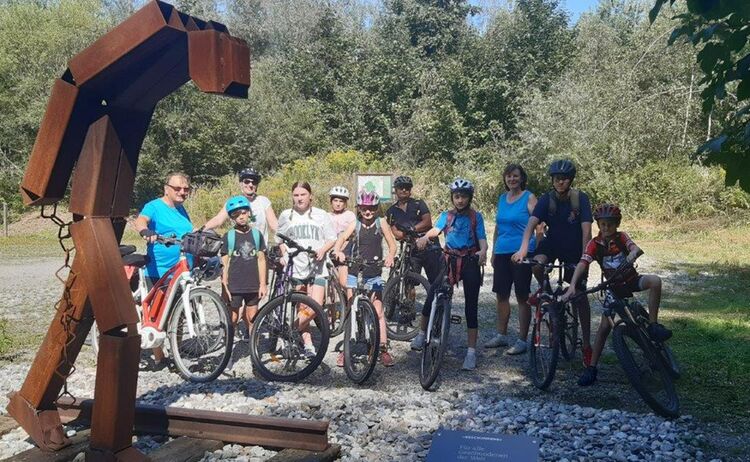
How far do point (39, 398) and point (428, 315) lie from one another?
389 cm

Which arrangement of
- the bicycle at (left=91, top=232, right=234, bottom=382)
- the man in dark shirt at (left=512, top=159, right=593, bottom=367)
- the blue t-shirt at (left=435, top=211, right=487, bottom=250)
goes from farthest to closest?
the blue t-shirt at (left=435, top=211, right=487, bottom=250) < the man in dark shirt at (left=512, top=159, right=593, bottom=367) < the bicycle at (left=91, top=232, right=234, bottom=382)

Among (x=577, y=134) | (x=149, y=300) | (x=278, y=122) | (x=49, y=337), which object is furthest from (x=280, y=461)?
(x=278, y=122)

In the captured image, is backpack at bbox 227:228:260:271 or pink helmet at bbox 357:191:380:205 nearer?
backpack at bbox 227:228:260:271

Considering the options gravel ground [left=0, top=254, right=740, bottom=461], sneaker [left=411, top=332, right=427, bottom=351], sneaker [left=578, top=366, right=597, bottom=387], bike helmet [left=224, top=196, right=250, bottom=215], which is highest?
bike helmet [left=224, top=196, right=250, bottom=215]

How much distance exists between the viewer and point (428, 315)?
7.11 meters

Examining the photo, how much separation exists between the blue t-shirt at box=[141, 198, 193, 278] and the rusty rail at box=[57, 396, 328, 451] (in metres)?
2.24

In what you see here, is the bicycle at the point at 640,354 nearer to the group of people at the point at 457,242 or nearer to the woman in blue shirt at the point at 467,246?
the group of people at the point at 457,242

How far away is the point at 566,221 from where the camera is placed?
273 inches

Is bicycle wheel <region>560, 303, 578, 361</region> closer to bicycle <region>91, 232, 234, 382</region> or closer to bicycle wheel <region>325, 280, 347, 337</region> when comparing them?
bicycle wheel <region>325, 280, 347, 337</region>

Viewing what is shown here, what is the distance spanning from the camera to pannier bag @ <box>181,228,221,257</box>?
6.52 metres

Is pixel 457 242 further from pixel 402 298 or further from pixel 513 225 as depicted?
pixel 402 298

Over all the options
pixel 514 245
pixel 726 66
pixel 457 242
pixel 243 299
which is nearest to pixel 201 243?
pixel 243 299

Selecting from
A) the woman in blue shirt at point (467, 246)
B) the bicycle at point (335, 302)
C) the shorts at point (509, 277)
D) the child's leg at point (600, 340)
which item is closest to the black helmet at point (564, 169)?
the woman in blue shirt at point (467, 246)

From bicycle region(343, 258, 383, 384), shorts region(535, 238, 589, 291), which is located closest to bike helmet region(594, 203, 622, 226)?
shorts region(535, 238, 589, 291)
